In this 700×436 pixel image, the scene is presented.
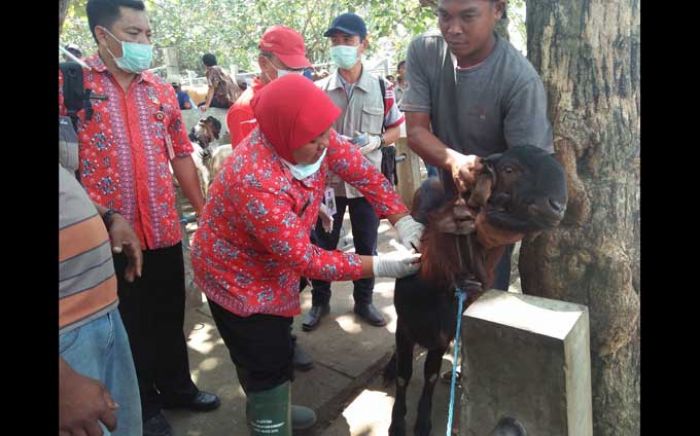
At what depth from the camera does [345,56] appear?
156 inches

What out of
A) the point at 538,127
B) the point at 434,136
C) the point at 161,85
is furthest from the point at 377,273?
the point at 161,85

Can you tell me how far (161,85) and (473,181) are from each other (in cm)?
184

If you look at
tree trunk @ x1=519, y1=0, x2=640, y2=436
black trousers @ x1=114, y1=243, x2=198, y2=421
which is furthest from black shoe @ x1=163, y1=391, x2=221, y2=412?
tree trunk @ x1=519, y1=0, x2=640, y2=436

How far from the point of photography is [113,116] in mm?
2514

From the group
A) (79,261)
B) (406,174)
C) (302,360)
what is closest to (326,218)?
(302,360)

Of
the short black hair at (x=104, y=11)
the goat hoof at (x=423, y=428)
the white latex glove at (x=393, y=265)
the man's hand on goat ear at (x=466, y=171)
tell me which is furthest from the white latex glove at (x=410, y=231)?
the short black hair at (x=104, y=11)

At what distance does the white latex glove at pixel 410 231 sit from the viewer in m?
2.43

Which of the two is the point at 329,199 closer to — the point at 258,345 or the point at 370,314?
the point at 370,314

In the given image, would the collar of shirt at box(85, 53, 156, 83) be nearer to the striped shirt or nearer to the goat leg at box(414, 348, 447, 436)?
the striped shirt

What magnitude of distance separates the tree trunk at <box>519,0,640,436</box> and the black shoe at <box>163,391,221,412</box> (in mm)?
2156

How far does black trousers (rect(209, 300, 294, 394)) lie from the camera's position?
235 centimetres

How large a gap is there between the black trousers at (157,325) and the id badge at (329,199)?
107cm

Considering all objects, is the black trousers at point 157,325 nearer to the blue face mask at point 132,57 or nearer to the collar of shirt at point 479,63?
the blue face mask at point 132,57

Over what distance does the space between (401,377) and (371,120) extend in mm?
2054
